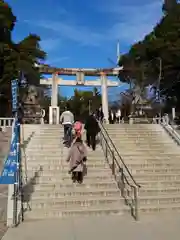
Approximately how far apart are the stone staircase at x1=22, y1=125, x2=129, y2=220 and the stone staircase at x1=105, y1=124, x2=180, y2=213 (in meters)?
0.88

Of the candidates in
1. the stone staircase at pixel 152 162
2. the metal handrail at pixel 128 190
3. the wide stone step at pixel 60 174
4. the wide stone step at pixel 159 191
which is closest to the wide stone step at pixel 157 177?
the stone staircase at pixel 152 162

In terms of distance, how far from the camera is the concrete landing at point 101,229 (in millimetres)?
7795

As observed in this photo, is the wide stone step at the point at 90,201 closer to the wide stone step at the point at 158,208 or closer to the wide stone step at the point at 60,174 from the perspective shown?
the wide stone step at the point at 158,208

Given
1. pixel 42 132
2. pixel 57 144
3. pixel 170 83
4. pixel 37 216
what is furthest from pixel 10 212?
pixel 170 83

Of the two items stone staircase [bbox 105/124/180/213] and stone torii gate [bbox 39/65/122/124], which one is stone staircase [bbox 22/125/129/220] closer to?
stone staircase [bbox 105/124/180/213]

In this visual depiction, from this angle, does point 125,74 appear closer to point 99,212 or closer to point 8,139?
point 8,139

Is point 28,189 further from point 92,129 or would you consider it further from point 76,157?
point 92,129

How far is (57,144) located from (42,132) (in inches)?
81.9

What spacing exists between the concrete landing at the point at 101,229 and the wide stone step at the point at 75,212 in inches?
11.8

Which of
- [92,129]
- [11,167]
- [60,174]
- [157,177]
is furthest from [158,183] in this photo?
[11,167]

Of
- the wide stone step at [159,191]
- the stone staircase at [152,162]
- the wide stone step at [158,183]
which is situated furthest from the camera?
the wide stone step at [158,183]

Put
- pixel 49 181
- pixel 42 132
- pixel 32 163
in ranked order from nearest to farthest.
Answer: pixel 49 181 → pixel 32 163 → pixel 42 132

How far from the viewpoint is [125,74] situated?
157 ft

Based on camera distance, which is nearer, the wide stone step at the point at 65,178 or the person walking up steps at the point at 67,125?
the wide stone step at the point at 65,178
